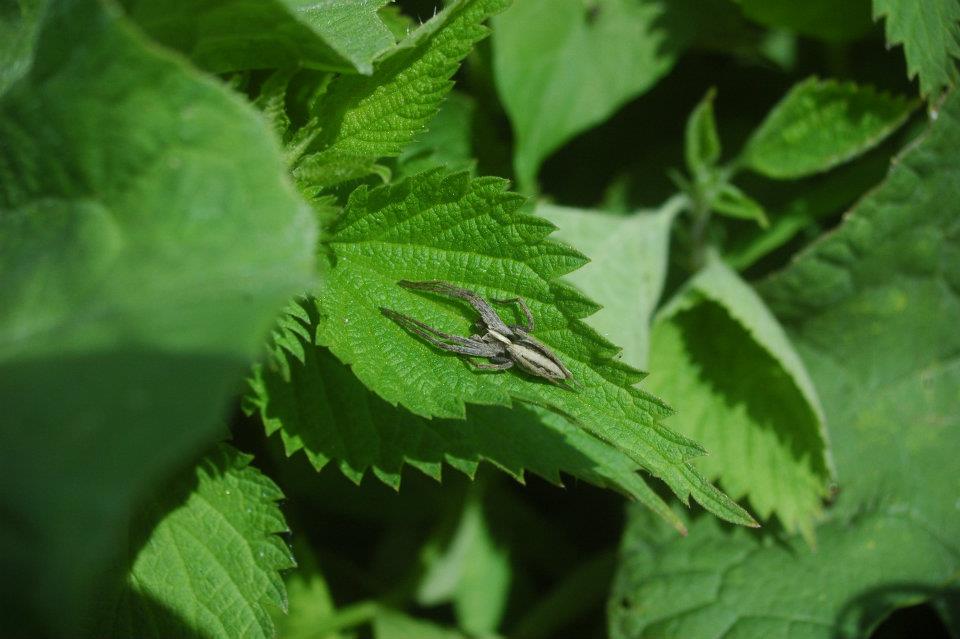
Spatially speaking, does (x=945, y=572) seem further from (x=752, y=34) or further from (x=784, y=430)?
(x=752, y=34)

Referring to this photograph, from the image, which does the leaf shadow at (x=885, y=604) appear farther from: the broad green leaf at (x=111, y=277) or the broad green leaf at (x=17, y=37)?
the broad green leaf at (x=17, y=37)

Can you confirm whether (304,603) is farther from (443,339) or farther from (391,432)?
(443,339)

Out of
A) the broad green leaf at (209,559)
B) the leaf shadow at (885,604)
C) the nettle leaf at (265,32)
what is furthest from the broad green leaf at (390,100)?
A: the leaf shadow at (885,604)

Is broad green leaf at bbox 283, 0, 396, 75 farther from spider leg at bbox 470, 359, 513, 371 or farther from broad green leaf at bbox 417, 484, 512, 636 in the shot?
broad green leaf at bbox 417, 484, 512, 636

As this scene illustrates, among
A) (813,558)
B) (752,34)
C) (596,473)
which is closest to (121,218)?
(596,473)

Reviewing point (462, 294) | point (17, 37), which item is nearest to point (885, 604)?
point (462, 294)

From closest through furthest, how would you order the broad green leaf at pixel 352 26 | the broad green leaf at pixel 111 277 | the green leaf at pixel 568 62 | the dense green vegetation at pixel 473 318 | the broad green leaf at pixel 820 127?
the broad green leaf at pixel 111 277
the dense green vegetation at pixel 473 318
the broad green leaf at pixel 352 26
the broad green leaf at pixel 820 127
the green leaf at pixel 568 62

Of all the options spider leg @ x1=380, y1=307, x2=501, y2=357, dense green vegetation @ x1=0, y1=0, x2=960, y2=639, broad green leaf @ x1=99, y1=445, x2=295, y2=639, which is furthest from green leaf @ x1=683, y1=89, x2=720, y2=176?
broad green leaf @ x1=99, y1=445, x2=295, y2=639
